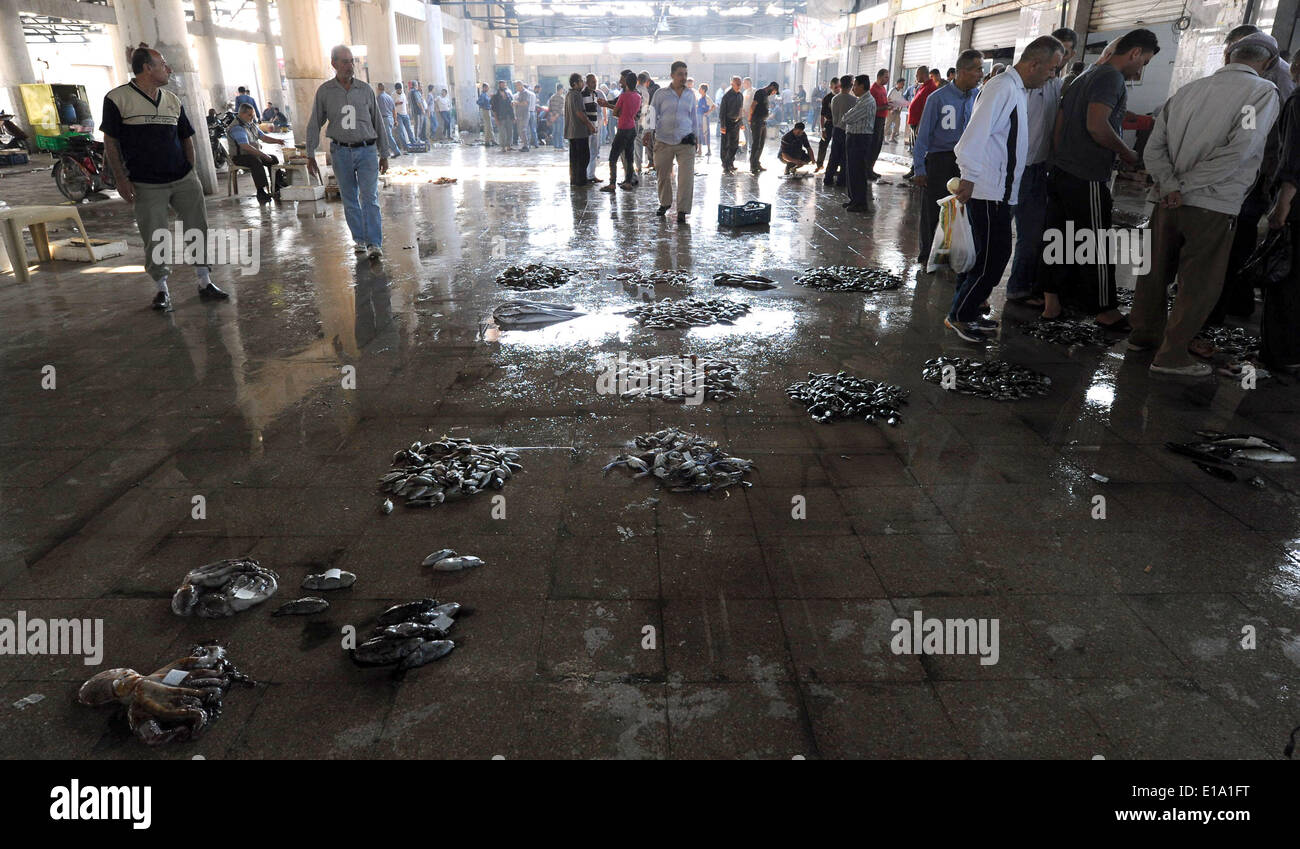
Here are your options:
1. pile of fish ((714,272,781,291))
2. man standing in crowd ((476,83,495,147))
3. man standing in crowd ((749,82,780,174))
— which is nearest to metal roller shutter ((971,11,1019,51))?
man standing in crowd ((749,82,780,174))

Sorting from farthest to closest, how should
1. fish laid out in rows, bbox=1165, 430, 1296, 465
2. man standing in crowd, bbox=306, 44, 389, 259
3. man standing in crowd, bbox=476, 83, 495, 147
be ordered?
1. man standing in crowd, bbox=476, 83, 495, 147
2. man standing in crowd, bbox=306, 44, 389, 259
3. fish laid out in rows, bbox=1165, 430, 1296, 465

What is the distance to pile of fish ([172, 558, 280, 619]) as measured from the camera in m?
3.08

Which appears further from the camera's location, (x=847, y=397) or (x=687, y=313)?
(x=687, y=313)

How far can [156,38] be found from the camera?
1278cm

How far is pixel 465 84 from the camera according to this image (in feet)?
123

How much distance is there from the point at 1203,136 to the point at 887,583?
4.08 m

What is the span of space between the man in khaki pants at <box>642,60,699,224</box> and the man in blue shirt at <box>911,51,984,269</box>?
349 cm

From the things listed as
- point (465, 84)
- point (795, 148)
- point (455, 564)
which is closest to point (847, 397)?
point (455, 564)

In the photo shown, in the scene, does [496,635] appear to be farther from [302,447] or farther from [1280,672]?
[1280,672]

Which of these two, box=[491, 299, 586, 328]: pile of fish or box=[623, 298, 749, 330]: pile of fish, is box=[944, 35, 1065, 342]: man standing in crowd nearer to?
box=[623, 298, 749, 330]: pile of fish

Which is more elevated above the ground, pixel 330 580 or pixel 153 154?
pixel 153 154

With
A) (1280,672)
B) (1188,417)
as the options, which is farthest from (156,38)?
(1280,672)

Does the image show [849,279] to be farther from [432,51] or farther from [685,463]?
[432,51]

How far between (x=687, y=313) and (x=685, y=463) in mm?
3057
